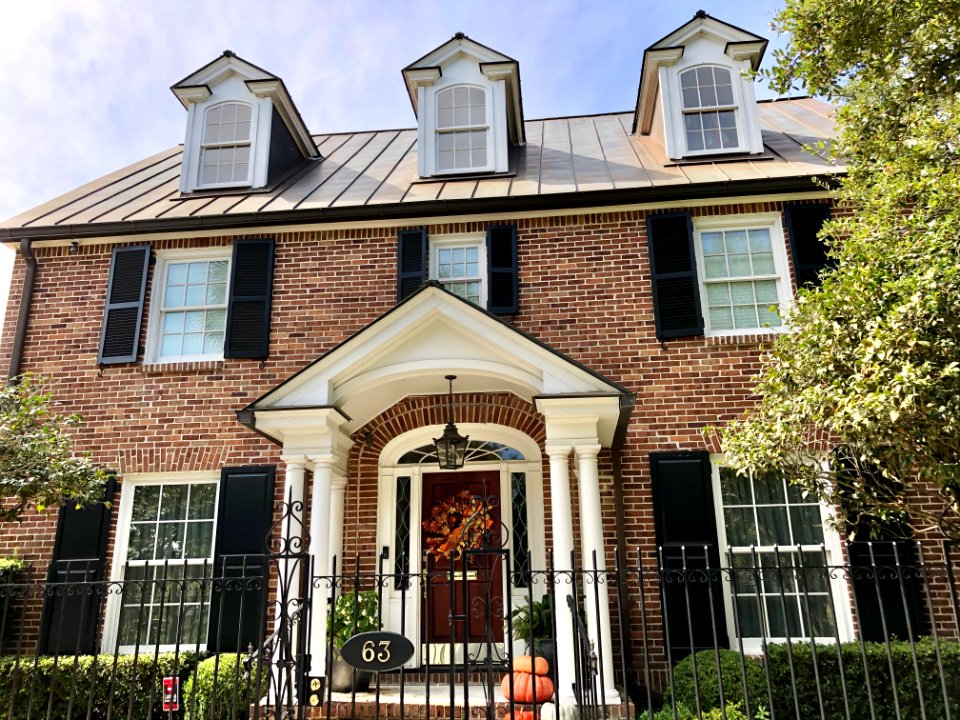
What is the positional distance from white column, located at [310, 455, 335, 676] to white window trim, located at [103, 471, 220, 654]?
183 centimetres

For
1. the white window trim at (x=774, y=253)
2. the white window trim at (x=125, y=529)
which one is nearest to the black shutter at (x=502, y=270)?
the white window trim at (x=774, y=253)

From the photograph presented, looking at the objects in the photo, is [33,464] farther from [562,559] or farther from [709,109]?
[709,109]

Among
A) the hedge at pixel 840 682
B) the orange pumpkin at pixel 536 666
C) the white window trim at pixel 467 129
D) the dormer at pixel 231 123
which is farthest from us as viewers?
the dormer at pixel 231 123

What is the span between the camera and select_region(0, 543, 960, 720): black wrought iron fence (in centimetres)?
662

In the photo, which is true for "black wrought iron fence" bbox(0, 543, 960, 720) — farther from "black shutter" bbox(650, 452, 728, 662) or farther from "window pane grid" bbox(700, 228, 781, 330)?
"window pane grid" bbox(700, 228, 781, 330)

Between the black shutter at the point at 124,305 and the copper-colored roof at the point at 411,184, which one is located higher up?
the copper-colored roof at the point at 411,184

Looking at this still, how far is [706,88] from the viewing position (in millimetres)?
10930

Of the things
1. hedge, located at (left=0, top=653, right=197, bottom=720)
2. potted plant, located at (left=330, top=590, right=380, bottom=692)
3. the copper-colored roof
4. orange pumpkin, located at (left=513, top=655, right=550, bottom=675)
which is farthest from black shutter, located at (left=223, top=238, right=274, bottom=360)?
orange pumpkin, located at (left=513, top=655, right=550, bottom=675)

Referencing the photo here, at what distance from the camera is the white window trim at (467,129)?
35.7ft

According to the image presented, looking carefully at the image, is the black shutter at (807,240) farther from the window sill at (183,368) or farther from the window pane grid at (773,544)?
the window sill at (183,368)

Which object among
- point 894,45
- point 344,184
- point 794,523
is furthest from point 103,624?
point 894,45

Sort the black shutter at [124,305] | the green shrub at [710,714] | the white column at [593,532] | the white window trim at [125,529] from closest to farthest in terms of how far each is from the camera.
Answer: the green shrub at [710,714]
the white column at [593,532]
the white window trim at [125,529]
the black shutter at [124,305]

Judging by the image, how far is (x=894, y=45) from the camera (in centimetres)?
625

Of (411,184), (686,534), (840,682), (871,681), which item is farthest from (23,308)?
(871,681)
